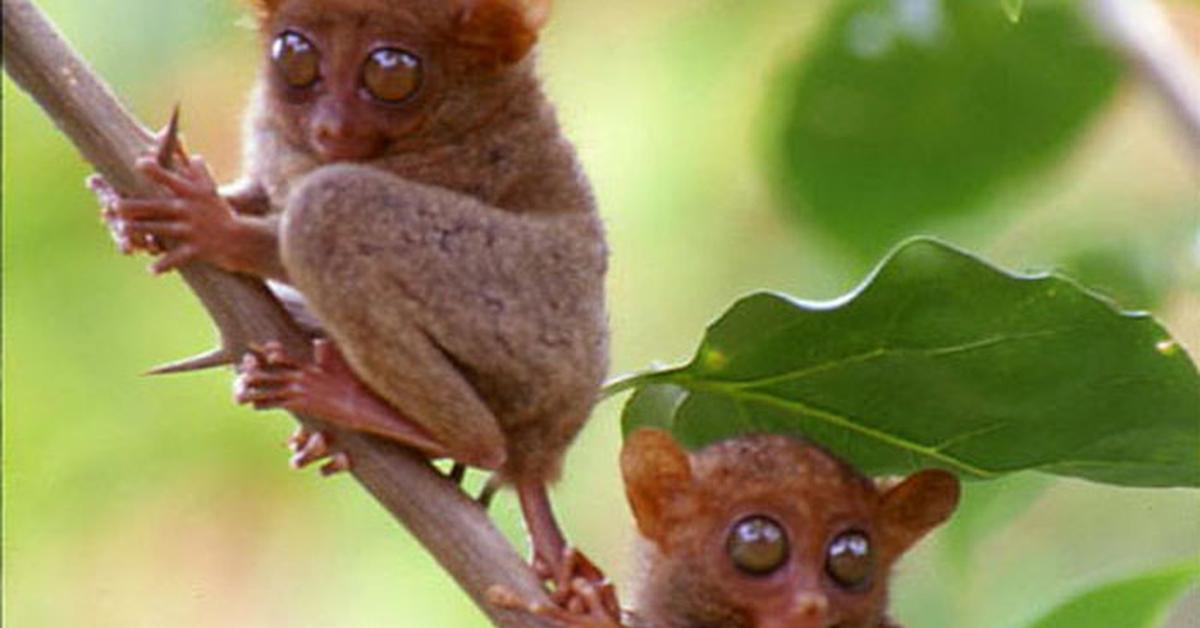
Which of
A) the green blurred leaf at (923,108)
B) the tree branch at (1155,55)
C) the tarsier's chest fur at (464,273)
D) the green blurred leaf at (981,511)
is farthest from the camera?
the green blurred leaf at (923,108)

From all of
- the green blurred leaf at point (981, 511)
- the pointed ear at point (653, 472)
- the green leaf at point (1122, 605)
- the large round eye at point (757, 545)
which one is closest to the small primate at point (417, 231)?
the pointed ear at point (653, 472)

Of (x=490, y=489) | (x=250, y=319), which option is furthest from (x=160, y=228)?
(x=490, y=489)

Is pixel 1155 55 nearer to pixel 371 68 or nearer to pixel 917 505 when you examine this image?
pixel 917 505

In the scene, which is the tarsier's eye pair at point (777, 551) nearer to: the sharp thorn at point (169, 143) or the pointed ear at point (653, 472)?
the pointed ear at point (653, 472)

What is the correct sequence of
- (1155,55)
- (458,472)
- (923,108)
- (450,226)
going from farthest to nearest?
(923,108), (1155,55), (450,226), (458,472)

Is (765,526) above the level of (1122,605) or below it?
above

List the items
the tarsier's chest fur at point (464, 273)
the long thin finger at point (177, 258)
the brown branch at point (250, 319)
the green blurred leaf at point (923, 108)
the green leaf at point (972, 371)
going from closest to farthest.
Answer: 1. the brown branch at point (250, 319)
2. the long thin finger at point (177, 258)
3. the tarsier's chest fur at point (464, 273)
4. the green leaf at point (972, 371)
5. the green blurred leaf at point (923, 108)

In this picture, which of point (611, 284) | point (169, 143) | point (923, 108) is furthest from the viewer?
point (611, 284)

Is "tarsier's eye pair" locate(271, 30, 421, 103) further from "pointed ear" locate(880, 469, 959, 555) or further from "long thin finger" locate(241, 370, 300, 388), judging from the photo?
"pointed ear" locate(880, 469, 959, 555)

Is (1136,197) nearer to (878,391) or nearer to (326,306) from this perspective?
(878,391)
